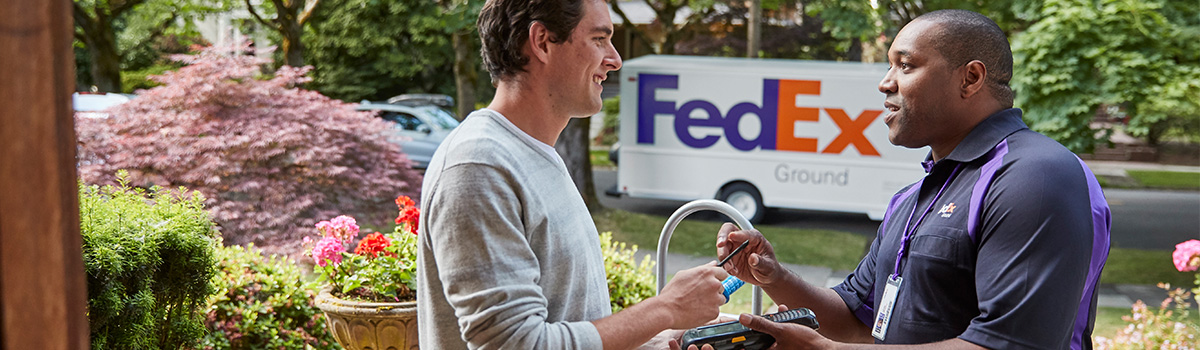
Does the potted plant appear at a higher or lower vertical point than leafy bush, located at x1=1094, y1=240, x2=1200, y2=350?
higher

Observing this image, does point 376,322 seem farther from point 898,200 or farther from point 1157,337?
point 1157,337

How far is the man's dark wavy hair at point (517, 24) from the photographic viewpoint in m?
1.74

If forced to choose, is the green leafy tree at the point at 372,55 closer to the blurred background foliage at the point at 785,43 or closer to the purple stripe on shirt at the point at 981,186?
the blurred background foliage at the point at 785,43

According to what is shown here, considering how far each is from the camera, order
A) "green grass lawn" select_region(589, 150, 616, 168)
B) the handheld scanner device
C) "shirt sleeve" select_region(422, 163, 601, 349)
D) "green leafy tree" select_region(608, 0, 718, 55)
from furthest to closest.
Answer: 1. "green leafy tree" select_region(608, 0, 718, 55)
2. "green grass lawn" select_region(589, 150, 616, 168)
3. the handheld scanner device
4. "shirt sleeve" select_region(422, 163, 601, 349)

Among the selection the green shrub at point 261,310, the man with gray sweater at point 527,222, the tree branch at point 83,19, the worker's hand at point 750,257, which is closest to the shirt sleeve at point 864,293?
the worker's hand at point 750,257

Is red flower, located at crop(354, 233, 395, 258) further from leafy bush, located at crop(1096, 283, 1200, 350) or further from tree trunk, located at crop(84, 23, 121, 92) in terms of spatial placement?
tree trunk, located at crop(84, 23, 121, 92)

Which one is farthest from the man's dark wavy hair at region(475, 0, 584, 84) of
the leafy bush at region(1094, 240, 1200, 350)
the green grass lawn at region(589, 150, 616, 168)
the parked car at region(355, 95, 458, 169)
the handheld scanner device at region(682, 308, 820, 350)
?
the green grass lawn at region(589, 150, 616, 168)

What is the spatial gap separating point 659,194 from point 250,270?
24.3ft

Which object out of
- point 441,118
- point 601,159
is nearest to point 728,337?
point 441,118

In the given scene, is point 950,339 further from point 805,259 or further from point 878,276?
point 805,259

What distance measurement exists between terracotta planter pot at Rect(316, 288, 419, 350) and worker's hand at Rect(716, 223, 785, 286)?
1706 mm

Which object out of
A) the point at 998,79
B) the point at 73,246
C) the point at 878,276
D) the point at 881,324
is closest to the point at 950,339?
the point at 881,324

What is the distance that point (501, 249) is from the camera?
1.57 metres

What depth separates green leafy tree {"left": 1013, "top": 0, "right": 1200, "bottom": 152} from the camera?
864 cm
